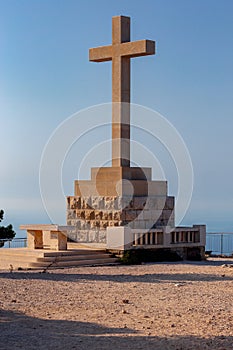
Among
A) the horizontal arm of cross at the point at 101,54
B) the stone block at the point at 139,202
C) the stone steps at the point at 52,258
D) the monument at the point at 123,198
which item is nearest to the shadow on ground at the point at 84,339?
the stone steps at the point at 52,258

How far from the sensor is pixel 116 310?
1019cm

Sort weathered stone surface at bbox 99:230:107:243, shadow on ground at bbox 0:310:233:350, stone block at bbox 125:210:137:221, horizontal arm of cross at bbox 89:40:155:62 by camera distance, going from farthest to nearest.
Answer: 1. horizontal arm of cross at bbox 89:40:155:62
2. weathered stone surface at bbox 99:230:107:243
3. stone block at bbox 125:210:137:221
4. shadow on ground at bbox 0:310:233:350

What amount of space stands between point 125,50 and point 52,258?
6934 millimetres

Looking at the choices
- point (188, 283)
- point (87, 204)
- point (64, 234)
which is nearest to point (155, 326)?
point (188, 283)

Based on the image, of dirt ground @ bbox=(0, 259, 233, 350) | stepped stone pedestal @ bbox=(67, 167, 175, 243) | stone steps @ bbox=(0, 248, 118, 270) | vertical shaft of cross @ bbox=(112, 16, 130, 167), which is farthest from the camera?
vertical shaft of cross @ bbox=(112, 16, 130, 167)

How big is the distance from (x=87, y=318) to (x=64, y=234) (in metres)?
9.94

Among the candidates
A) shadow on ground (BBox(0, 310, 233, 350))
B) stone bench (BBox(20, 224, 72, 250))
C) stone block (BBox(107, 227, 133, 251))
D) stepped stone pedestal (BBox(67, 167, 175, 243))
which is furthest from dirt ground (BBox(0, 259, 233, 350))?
stepped stone pedestal (BBox(67, 167, 175, 243))

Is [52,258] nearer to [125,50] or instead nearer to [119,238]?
[119,238]

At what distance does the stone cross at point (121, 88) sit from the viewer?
20.6 metres

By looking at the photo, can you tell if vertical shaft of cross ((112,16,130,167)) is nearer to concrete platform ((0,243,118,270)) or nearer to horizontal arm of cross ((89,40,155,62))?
horizontal arm of cross ((89,40,155,62))

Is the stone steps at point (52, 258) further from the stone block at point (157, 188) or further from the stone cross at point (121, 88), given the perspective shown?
the stone cross at point (121, 88)

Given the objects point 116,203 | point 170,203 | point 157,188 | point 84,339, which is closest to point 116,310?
point 84,339

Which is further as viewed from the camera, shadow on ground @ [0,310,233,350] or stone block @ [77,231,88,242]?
stone block @ [77,231,88,242]

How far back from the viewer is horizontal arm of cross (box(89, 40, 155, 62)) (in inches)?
803
